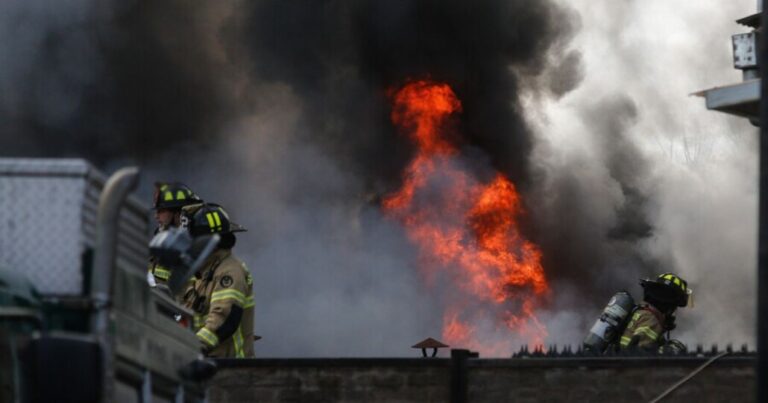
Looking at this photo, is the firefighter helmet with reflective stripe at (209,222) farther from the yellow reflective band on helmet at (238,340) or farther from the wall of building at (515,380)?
the wall of building at (515,380)

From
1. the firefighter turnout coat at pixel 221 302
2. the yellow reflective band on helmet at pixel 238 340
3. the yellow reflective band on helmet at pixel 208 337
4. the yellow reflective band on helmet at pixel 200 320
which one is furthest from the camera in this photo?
the yellow reflective band on helmet at pixel 238 340

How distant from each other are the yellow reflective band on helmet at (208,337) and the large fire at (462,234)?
1810 cm

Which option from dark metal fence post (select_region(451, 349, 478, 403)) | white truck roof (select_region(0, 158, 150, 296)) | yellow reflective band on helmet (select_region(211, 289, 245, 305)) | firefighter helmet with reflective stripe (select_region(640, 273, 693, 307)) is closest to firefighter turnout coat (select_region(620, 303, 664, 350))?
firefighter helmet with reflective stripe (select_region(640, 273, 693, 307))

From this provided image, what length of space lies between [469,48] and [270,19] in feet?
13.5

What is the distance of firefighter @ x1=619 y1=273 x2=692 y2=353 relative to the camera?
49.6ft

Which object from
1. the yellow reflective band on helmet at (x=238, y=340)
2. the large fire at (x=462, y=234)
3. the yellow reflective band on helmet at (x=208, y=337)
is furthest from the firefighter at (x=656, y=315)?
the large fire at (x=462, y=234)

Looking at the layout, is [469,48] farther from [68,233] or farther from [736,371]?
[68,233]

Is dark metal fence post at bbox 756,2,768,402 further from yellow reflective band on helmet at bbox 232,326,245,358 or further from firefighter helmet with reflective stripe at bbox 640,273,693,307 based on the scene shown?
firefighter helmet with reflective stripe at bbox 640,273,693,307

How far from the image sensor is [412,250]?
105 ft

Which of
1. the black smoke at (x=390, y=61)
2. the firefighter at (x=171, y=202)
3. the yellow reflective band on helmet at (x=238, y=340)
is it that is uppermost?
the black smoke at (x=390, y=61)

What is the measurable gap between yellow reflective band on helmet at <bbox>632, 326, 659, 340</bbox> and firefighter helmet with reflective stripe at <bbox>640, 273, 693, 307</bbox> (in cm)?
35

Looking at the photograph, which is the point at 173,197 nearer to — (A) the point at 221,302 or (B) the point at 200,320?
(B) the point at 200,320

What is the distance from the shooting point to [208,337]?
1123cm

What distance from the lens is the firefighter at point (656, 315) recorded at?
15.1 metres
